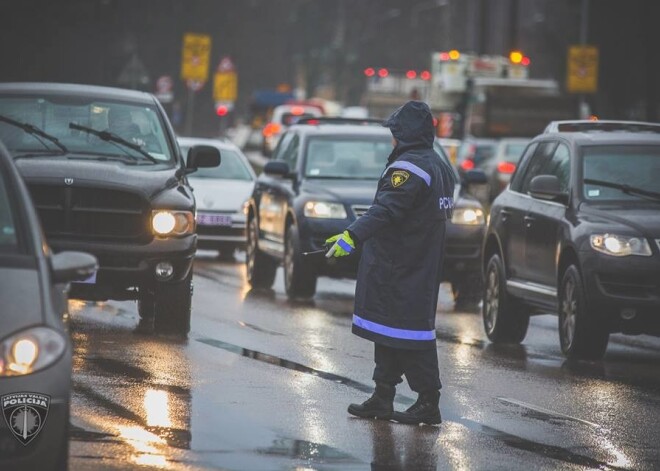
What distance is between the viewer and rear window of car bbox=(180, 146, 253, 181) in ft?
82.0

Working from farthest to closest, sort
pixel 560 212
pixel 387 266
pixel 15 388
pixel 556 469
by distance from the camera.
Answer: pixel 560 212
pixel 387 266
pixel 556 469
pixel 15 388

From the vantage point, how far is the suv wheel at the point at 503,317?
15328 mm

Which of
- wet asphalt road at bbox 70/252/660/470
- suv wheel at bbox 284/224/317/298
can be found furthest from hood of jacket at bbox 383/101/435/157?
suv wheel at bbox 284/224/317/298

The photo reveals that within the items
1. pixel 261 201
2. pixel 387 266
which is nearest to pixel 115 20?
pixel 261 201

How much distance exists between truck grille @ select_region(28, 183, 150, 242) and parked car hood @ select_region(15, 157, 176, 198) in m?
0.06

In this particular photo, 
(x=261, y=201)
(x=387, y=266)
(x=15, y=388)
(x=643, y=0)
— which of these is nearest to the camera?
(x=15, y=388)

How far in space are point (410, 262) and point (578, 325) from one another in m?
3.89

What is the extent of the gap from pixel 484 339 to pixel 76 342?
3714 millimetres

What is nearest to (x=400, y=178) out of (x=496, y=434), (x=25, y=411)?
(x=496, y=434)

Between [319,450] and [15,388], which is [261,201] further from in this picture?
[15,388]

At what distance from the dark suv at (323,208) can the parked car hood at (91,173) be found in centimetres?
441

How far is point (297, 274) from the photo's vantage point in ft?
60.8

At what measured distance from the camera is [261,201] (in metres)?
20.7

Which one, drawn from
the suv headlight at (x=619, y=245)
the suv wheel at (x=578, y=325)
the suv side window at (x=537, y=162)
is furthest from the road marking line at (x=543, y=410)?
the suv side window at (x=537, y=162)
